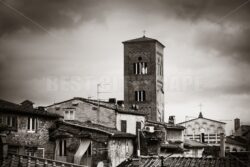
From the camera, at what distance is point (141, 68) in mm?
64062

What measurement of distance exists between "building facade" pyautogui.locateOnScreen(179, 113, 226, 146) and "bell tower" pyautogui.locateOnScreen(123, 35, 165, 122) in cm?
804

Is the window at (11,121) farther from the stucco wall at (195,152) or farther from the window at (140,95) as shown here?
the window at (140,95)

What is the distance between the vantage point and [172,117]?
59219mm

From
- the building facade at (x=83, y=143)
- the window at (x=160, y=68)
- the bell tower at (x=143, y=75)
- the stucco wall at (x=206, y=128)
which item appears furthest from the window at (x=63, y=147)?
the stucco wall at (x=206, y=128)

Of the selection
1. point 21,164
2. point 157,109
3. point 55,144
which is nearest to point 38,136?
point 55,144

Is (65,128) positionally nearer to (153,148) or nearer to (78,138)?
(78,138)

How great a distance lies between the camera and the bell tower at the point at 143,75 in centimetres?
6288

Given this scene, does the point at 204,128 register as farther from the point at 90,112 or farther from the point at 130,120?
the point at 90,112

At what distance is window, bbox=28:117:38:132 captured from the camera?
33.0 metres

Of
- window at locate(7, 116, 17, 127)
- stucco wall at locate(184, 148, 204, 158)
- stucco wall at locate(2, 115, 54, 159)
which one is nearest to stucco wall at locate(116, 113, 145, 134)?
stucco wall at locate(2, 115, 54, 159)

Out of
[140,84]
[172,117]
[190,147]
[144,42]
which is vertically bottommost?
[190,147]

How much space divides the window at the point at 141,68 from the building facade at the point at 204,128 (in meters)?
12.6

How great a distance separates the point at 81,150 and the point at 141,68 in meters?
31.0

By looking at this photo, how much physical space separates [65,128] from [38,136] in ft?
8.24
